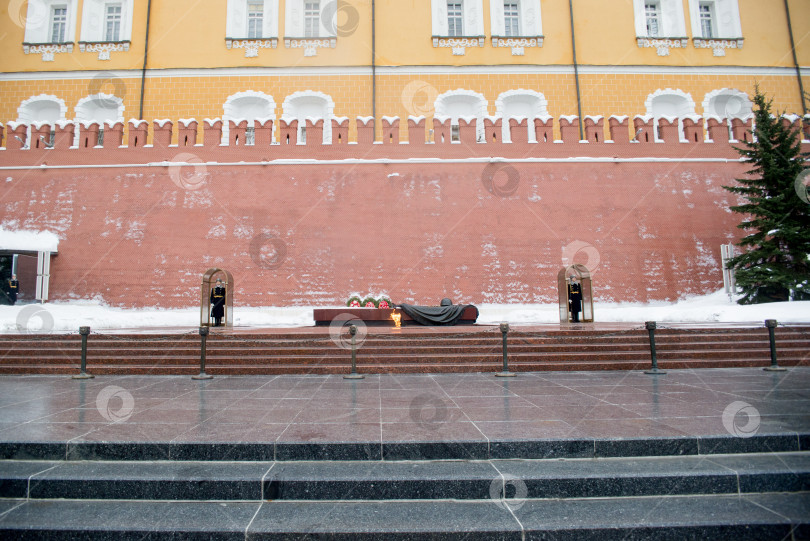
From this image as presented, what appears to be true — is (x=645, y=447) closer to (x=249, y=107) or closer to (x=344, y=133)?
(x=344, y=133)

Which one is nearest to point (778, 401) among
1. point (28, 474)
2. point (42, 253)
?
point (28, 474)

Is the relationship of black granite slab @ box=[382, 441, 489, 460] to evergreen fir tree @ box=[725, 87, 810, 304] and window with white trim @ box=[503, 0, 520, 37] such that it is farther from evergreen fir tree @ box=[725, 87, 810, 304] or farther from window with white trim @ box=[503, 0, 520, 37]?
window with white trim @ box=[503, 0, 520, 37]

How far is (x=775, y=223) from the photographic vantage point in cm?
1042

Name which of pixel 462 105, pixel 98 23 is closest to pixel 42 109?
pixel 98 23

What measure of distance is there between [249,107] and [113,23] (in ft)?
18.8

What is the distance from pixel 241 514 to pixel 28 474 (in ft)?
4.83

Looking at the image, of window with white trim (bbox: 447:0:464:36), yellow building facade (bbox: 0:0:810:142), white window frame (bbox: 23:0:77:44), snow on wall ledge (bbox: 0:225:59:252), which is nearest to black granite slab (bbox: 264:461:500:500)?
snow on wall ledge (bbox: 0:225:59:252)

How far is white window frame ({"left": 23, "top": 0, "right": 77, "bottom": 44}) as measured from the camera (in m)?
15.9

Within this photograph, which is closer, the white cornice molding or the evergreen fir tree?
the evergreen fir tree

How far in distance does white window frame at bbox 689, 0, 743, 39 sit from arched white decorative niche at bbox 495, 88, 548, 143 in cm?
593

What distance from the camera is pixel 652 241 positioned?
39.2 feet

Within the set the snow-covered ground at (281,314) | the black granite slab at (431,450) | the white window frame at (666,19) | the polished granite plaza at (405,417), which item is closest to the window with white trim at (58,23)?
the snow-covered ground at (281,314)

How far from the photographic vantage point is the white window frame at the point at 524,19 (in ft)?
52.2

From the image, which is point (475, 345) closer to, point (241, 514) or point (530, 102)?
point (241, 514)
